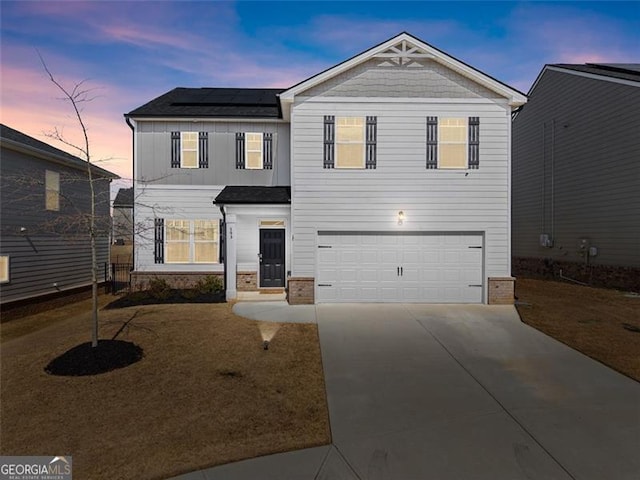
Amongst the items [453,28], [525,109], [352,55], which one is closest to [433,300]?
[352,55]

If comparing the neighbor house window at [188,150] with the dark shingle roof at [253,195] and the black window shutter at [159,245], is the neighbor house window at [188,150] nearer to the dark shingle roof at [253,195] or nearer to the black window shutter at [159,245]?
the dark shingle roof at [253,195]

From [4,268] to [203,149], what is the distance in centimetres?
773

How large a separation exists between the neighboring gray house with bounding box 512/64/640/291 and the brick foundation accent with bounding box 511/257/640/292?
0.04m

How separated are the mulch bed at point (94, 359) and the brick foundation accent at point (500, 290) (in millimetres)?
9818

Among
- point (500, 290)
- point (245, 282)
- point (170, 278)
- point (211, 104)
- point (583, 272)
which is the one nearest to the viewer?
point (500, 290)

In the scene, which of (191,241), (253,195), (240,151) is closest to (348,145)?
(253,195)

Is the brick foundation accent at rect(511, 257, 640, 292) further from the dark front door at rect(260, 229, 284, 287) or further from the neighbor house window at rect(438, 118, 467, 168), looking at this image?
the dark front door at rect(260, 229, 284, 287)

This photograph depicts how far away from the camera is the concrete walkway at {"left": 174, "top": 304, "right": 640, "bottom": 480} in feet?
11.5

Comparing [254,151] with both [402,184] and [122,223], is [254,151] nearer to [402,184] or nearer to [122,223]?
[402,184]

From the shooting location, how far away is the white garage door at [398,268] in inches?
438

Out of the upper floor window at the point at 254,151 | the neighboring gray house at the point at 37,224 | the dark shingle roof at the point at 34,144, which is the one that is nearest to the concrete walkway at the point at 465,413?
the upper floor window at the point at 254,151

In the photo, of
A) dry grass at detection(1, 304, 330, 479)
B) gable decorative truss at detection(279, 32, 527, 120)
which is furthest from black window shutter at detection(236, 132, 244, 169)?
dry grass at detection(1, 304, 330, 479)

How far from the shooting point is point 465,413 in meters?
4.55

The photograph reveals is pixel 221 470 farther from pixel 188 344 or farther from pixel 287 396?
pixel 188 344
